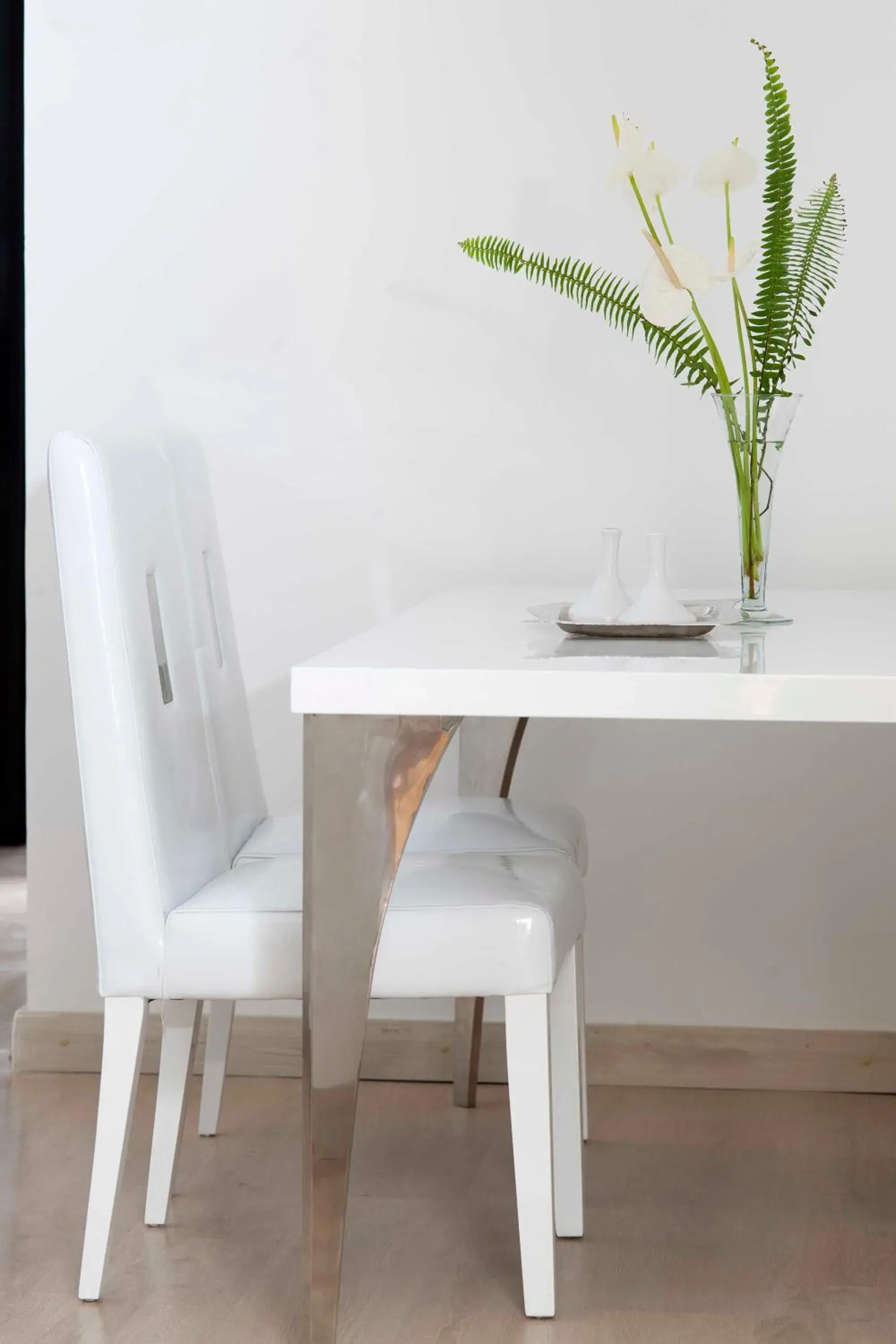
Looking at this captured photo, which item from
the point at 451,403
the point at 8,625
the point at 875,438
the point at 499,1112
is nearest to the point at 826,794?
the point at 875,438

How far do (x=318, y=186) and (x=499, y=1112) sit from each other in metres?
1.47

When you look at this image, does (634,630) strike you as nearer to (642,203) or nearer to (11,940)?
(642,203)

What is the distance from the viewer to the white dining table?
4.21 ft

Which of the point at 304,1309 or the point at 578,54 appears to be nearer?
the point at 304,1309

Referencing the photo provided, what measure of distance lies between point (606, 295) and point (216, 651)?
0.68 metres

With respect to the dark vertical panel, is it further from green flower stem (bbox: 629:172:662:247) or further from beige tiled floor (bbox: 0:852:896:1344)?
green flower stem (bbox: 629:172:662:247)

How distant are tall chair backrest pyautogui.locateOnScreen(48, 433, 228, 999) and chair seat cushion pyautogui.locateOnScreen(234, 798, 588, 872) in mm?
263

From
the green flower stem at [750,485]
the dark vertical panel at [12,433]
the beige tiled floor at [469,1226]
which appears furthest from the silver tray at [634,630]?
the dark vertical panel at [12,433]

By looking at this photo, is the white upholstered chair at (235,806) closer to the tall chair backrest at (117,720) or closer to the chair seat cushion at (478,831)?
the chair seat cushion at (478,831)

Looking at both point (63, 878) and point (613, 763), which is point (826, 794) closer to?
point (613, 763)

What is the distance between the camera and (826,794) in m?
2.40

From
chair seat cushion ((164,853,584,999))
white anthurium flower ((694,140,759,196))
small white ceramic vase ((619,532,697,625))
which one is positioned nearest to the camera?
chair seat cushion ((164,853,584,999))

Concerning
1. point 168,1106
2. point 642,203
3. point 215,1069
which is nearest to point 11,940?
point 215,1069

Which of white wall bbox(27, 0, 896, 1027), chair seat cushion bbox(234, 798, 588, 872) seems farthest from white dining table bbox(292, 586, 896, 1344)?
white wall bbox(27, 0, 896, 1027)
